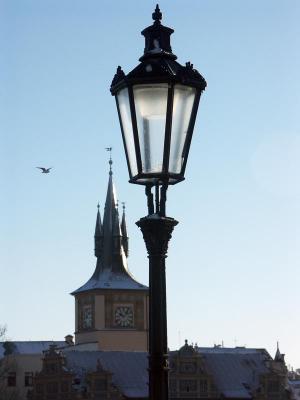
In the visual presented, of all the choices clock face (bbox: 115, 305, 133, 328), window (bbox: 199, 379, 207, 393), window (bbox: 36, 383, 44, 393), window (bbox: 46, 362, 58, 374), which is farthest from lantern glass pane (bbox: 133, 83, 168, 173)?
clock face (bbox: 115, 305, 133, 328)

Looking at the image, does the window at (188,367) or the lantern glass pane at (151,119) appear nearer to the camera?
the lantern glass pane at (151,119)

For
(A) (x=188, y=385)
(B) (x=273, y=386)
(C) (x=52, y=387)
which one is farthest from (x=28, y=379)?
(B) (x=273, y=386)

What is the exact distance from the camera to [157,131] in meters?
7.41

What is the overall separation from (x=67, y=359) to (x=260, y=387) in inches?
713

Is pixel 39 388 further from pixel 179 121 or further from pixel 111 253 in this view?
pixel 179 121

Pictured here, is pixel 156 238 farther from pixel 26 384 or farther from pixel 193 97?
pixel 26 384

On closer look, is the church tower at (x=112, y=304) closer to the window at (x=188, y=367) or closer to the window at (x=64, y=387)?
the window at (x=188, y=367)

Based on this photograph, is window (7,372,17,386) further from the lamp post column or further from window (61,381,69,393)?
the lamp post column

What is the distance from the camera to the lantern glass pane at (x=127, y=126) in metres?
7.50

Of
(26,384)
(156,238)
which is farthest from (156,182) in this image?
(26,384)

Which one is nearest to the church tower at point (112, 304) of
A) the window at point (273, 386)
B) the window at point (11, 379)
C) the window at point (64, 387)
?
the window at point (11, 379)

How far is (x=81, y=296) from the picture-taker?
4614 inches

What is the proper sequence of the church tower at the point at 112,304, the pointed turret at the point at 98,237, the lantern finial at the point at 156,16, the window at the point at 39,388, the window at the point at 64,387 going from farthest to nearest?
the pointed turret at the point at 98,237 → the church tower at the point at 112,304 → the window at the point at 39,388 → the window at the point at 64,387 → the lantern finial at the point at 156,16

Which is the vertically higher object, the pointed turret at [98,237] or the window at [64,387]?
the pointed turret at [98,237]
